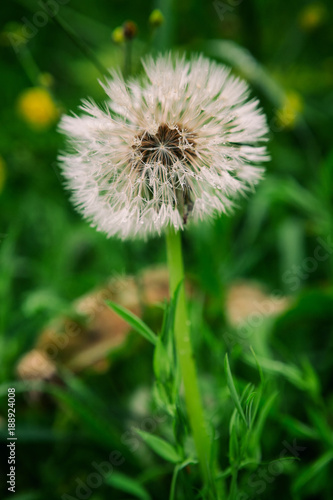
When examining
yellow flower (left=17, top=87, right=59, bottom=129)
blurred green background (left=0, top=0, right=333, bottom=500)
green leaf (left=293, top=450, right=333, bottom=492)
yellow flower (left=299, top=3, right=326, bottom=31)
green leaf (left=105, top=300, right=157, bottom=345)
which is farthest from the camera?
yellow flower (left=17, top=87, right=59, bottom=129)

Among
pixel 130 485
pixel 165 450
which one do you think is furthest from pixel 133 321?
pixel 130 485

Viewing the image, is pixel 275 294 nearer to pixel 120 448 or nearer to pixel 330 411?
pixel 330 411
